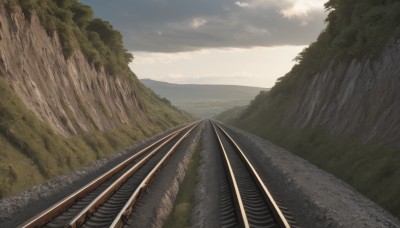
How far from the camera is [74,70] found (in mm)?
31375

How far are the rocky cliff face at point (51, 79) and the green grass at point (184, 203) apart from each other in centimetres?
907

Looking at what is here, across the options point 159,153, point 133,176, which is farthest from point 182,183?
point 159,153

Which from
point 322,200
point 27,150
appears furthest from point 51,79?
point 322,200

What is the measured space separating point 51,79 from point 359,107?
66.3 ft

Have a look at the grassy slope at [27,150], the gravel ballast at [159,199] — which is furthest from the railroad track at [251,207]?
the grassy slope at [27,150]

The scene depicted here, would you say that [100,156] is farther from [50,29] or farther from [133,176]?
[50,29]

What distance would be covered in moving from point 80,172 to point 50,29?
15.6 meters

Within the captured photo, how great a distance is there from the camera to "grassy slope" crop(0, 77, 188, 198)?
558 inches

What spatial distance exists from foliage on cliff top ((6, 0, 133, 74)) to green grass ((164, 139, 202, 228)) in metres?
15.2

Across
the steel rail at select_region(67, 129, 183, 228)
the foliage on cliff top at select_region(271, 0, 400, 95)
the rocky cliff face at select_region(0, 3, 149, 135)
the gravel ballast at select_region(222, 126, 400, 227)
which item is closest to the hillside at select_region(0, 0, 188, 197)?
the rocky cliff face at select_region(0, 3, 149, 135)

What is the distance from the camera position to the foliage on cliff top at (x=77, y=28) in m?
27.7

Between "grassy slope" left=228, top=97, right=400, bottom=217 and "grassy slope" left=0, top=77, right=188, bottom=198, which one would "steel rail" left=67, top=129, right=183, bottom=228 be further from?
"grassy slope" left=228, top=97, right=400, bottom=217

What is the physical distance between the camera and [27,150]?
16.5m

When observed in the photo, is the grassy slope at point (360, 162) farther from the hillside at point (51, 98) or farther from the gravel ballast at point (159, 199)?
the hillside at point (51, 98)
